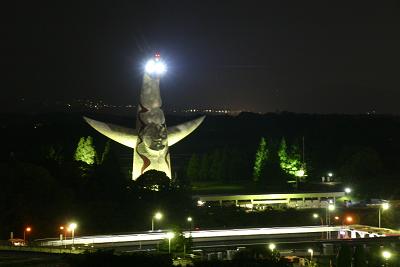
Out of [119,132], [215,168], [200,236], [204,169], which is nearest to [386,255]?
[200,236]

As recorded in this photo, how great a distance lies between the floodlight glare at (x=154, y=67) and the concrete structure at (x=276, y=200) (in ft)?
25.9

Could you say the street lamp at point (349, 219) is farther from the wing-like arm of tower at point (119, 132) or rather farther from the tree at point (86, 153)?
the tree at point (86, 153)

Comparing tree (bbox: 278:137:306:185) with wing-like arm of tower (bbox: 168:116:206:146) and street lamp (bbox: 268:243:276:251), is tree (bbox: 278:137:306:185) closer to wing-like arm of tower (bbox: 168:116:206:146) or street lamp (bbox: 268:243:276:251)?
wing-like arm of tower (bbox: 168:116:206:146)

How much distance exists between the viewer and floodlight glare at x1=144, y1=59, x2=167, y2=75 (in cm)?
4503

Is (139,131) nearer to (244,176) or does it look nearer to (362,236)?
(362,236)

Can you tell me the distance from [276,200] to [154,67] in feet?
39.3

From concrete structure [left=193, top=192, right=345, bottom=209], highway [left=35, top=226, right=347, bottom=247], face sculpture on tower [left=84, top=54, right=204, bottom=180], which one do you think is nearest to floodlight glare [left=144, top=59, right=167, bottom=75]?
face sculpture on tower [left=84, top=54, right=204, bottom=180]

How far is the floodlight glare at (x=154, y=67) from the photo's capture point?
148 feet

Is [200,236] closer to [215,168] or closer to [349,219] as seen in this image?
[349,219]

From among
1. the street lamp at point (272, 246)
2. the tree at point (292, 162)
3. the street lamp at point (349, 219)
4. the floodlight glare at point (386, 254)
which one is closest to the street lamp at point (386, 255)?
the floodlight glare at point (386, 254)

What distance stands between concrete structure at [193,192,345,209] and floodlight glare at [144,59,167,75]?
25.9ft

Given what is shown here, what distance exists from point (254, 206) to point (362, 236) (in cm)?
Result: 1190

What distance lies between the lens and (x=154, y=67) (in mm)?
45125

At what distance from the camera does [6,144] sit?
253ft
